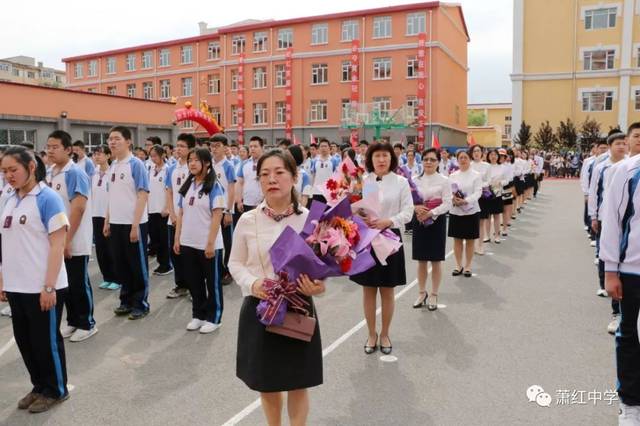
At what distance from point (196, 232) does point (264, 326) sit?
282 cm

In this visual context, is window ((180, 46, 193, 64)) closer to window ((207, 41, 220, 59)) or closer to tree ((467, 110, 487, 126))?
window ((207, 41, 220, 59))

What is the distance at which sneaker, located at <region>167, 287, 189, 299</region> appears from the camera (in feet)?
21.9

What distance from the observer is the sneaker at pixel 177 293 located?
21.9 ft

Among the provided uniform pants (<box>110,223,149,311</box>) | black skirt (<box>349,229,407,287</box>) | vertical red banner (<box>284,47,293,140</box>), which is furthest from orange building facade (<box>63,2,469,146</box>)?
black skirt (<box>349,229,407,287</box>)

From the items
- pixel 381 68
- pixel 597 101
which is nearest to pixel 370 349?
pixel 381 68

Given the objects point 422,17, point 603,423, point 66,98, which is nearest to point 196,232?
point 603,423

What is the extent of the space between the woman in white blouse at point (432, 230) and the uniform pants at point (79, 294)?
343 centimetres

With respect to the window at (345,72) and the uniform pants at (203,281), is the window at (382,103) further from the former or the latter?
the uniform pants at (203,281)

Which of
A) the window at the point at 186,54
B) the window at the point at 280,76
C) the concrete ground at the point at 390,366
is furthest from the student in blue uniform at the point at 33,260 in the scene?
the window at the point at 186,54

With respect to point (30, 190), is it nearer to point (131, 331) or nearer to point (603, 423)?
point (131, 331)

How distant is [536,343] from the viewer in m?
4.86

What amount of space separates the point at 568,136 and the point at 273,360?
35.9 m

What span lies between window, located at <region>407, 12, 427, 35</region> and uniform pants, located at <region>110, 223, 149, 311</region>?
31170mm

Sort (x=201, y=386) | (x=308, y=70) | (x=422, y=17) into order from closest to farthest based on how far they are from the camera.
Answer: (x=201, y=386), (x=422, y=17), (x=308, y=70)
